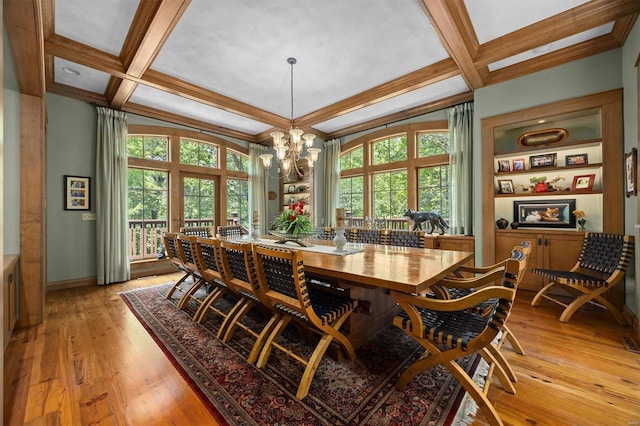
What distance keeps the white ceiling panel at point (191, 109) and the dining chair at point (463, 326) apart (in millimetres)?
4463

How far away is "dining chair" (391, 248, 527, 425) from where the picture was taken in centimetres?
133

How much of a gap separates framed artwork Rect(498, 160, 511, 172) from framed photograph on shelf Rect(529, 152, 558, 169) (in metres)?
0.24

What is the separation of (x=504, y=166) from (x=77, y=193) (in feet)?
20.9

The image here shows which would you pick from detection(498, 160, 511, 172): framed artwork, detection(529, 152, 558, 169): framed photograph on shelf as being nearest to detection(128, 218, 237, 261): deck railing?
detection(498, 160, 511, 172): framed artwork

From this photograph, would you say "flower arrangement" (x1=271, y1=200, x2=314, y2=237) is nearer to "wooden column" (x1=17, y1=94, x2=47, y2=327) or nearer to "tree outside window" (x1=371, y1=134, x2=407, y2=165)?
"wooden column" (x1=17, y1=94, x2=47, y2=327)

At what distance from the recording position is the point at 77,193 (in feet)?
13.5

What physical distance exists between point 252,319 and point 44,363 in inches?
61.8

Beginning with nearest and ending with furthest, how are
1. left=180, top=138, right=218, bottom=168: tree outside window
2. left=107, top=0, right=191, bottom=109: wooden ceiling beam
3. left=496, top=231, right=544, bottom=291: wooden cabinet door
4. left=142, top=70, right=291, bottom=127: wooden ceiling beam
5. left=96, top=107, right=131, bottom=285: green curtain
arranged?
left=107, top=0, right=191, bottom=109: wooden ceiling beam < left=496, top=231, right=544, bottom=291: wooden cabinet door < left=142, top=70, right=291, bottom=127: wooden ceiling beam < left=96, top=107, right=131, bottom=285: green curtain < left=180, top=138, right=218, bottom=168: tree outside window

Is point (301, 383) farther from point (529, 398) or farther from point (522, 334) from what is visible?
point (522, 334)

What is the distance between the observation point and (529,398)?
5.29 feet

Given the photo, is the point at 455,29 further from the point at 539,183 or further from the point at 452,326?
the point at 452,326

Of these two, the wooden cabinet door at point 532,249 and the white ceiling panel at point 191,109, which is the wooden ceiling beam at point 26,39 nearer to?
the white ceiling panel at point 191,109

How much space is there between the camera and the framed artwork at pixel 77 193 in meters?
4.02

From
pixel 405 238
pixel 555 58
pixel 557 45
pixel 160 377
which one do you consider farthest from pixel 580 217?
pixel 160 377
